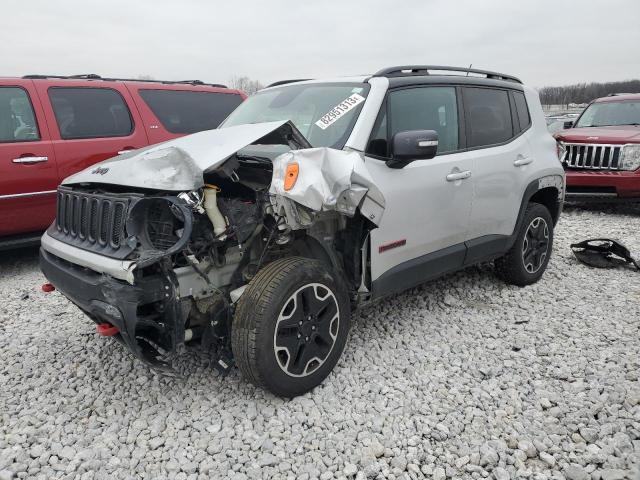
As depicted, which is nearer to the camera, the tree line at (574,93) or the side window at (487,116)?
the side window at (487,116)

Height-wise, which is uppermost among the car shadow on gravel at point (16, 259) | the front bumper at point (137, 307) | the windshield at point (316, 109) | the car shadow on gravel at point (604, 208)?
the windshield at point (316, 109)

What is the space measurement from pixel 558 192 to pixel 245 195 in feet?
10.6

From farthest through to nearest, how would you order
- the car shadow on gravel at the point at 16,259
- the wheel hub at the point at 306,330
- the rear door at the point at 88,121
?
the car shadow on gravel at the point at 16,259, the rear door at the point at 88,121, the wheel hub at the point at 306,330

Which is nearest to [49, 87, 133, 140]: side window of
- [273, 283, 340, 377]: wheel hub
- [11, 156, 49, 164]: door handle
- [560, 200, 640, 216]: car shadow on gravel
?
[11, 156, 49, 164]: door handle

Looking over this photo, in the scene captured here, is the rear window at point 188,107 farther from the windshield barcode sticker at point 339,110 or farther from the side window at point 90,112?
the windshield barcode sticker at point 339,110

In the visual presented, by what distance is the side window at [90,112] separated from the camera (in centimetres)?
509

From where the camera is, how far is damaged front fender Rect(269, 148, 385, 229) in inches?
99.2

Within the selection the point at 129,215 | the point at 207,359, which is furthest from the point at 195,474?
the point at 129,215

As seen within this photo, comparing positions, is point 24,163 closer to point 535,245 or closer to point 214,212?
point 214,212

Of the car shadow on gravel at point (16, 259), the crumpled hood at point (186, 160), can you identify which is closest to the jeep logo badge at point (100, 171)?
the crumpled hood at point (186, 160)

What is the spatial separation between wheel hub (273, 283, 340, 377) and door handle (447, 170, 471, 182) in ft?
4.09

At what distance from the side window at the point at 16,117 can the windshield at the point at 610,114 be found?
8613 millimetres

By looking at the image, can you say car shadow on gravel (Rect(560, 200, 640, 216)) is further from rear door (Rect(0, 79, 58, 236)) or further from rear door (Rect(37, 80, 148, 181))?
rear door (Rect(0, 79, 58, 236))

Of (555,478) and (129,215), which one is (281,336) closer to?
(129,215)
